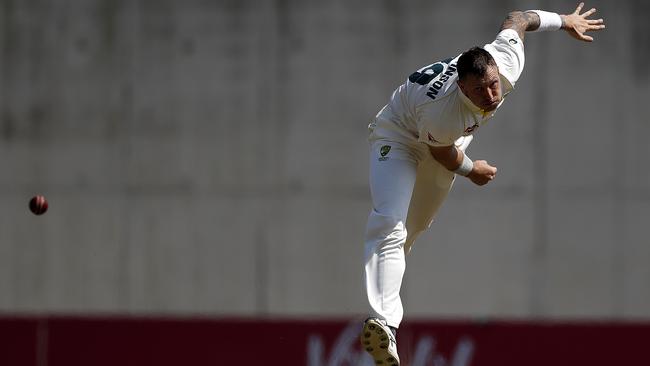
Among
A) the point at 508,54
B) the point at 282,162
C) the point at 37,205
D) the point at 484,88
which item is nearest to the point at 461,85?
the point at 484,88

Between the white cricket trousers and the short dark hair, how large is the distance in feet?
2.51

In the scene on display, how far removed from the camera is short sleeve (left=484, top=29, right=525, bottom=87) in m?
7.22

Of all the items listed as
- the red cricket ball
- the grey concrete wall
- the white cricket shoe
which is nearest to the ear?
the white cricket shoe

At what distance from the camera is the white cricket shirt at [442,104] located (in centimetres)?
712

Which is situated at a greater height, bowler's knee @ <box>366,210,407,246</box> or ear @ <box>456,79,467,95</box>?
ear @ <box>456,79,467,95</box>

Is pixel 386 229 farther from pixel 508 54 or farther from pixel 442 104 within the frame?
pixel 508 54

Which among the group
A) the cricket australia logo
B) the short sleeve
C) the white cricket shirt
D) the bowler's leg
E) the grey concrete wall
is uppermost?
the short sleeve

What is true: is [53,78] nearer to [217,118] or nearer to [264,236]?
[217,118]

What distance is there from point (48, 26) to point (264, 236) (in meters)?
2.96

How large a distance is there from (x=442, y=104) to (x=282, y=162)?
606cm

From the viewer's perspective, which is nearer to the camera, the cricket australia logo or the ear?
the ear

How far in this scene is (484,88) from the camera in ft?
22.7

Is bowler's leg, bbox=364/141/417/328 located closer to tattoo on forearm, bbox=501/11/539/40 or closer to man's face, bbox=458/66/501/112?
man's face, bbox=458/66/501/112

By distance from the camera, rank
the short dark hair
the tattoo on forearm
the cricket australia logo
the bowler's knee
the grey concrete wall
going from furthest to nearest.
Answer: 1. the grey concrete wall
2. the tattoo on forearm
3. the cricket australia logo
4. the bowler's knee
5. the short dark hair
